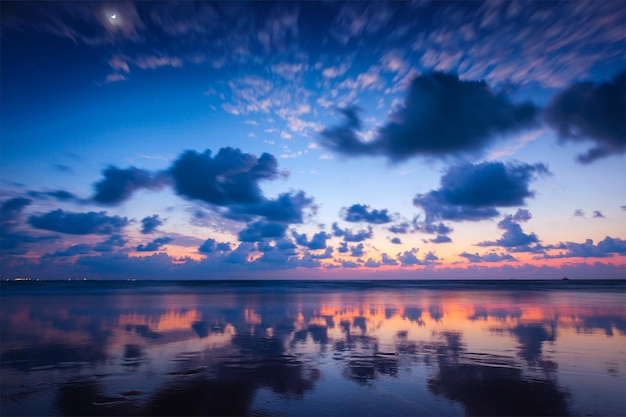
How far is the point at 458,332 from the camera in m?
17.8

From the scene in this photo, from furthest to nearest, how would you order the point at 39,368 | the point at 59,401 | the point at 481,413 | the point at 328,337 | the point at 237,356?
the point at 328,337 < the point at 237,356 < the point at 39,368 < the point at 59,401 < the point at 481,413

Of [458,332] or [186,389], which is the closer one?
[186,389]

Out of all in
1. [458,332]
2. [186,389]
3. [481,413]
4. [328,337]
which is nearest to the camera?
[481,413]

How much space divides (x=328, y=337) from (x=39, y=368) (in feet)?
35.1

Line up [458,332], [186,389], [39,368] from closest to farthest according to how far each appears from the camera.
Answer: [186,389] < [39,368] < [458,332]

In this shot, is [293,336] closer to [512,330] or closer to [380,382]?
[380,382]

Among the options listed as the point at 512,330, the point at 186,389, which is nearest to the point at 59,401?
the point at 186,389

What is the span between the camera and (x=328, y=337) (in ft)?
53.9

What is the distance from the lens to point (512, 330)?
1823cm

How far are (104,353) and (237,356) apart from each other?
4.90 metres

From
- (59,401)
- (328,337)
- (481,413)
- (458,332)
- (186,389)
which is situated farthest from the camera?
(458,332)

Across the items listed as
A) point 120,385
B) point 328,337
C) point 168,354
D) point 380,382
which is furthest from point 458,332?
point 120,385

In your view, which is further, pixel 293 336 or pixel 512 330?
pixel 512 330

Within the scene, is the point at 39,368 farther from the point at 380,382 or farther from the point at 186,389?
the point at 380,382
